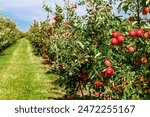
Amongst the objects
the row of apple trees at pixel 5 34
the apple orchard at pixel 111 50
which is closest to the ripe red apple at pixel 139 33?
the apple orchard at pixel 111 50

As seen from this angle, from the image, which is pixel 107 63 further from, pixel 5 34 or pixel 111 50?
pixel 5 34

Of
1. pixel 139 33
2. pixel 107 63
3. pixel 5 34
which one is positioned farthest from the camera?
pixel 5 34

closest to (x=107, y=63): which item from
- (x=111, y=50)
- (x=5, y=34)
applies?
(x=111, y=50)

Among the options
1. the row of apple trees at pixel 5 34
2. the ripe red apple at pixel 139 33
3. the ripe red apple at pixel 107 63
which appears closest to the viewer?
the ripe red apple at pixel 139 33

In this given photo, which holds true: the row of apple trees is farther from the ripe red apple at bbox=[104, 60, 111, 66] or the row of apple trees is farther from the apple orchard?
the ripe red apple at bbox=[104, 60, 111, 66]

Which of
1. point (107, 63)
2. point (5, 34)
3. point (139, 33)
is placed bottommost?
point (107, 63)

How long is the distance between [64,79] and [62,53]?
1026 mm

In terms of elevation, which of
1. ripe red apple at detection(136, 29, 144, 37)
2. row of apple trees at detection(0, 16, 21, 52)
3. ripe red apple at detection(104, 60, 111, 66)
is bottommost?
ripe red apple at detection(104, 60, 111, 66)

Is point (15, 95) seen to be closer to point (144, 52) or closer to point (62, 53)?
point (62, 53)

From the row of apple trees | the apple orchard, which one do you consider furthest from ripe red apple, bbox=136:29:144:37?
the row of apple trees

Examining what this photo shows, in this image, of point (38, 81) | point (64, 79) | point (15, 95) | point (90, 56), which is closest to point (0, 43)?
point (38, 81)

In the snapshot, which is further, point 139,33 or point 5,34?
point 5,34

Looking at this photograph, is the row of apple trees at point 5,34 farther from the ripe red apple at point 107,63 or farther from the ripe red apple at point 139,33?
the ripe red apple at point 139,33

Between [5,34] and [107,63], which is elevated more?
[5,34]
